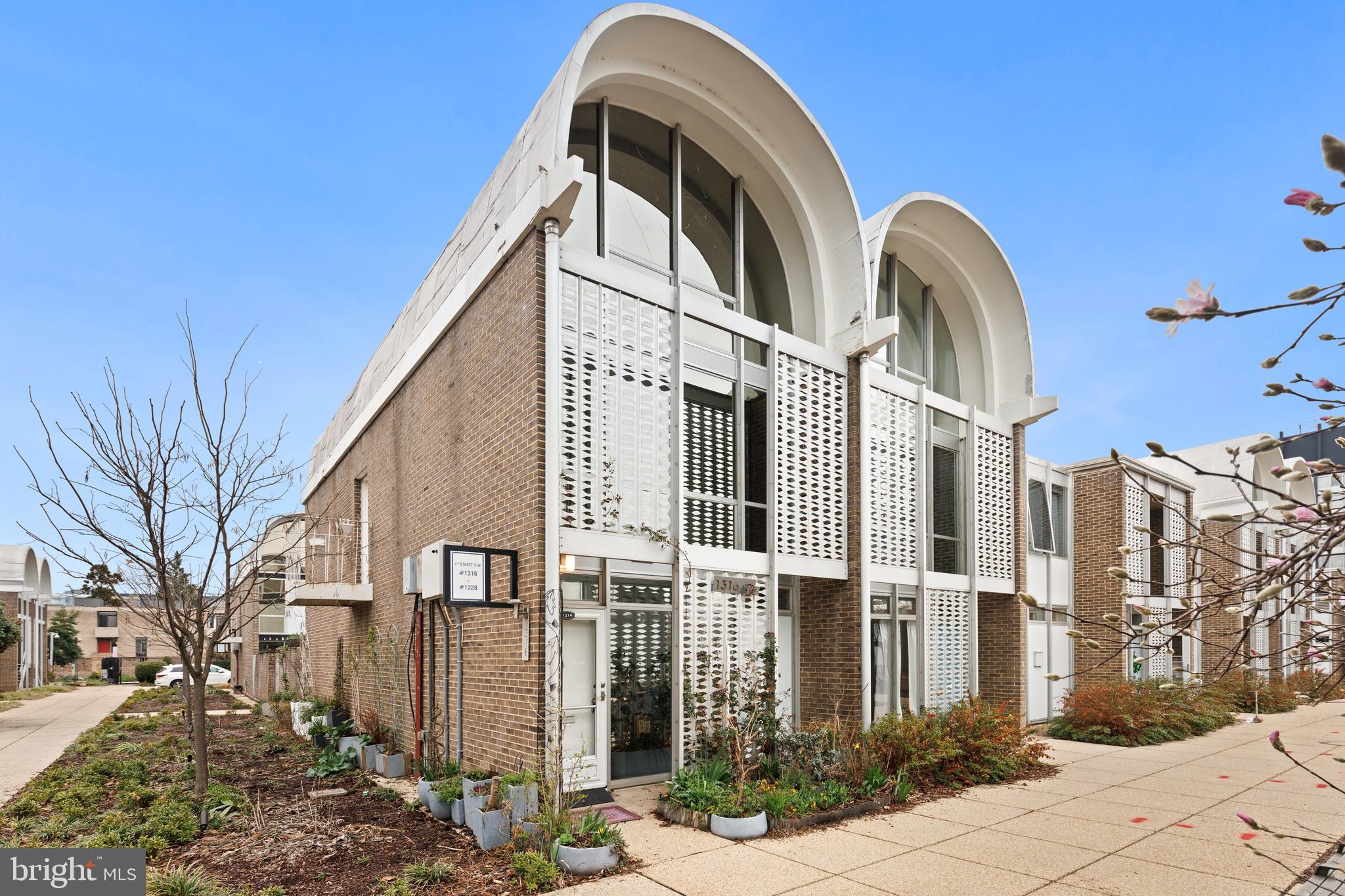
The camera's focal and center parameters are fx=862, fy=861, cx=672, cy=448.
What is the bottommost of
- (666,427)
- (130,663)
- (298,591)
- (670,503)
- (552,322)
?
(130,663)

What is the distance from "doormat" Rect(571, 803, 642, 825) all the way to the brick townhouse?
454mm

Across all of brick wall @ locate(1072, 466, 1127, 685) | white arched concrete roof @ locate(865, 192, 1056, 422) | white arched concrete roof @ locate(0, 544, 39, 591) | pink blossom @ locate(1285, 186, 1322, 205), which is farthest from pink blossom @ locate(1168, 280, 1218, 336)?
white arched concrete roof @ locate(0, 544, 39, 591)

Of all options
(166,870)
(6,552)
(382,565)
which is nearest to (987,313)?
(382,565)

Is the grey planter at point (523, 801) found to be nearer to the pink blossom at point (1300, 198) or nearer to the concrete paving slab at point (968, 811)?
the concrete paving slab at point (968, 811)

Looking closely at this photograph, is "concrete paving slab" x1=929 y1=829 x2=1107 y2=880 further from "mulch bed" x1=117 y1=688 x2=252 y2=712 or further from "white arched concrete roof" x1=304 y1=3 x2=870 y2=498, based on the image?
"mulch bed" x1=117 y1=688 x2=252 y2=712

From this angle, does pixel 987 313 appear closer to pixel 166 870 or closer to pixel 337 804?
pixel 337 804

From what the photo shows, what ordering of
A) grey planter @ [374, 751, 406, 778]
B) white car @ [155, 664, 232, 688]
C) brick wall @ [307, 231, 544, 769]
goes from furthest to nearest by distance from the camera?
white car @ [155, 664, 232, 688] → grey planter @ [374, 751, 406, 778] → brick wall @ [307, 231, 544, 769]

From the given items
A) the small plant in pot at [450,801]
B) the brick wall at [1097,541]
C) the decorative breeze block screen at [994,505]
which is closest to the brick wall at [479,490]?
the small plant in pot at [450,801]

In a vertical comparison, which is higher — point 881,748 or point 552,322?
point 552,322

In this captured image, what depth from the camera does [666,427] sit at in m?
9.95

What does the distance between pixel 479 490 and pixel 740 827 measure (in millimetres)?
4687

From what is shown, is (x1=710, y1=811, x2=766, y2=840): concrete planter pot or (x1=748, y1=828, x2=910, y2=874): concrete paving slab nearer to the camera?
(x1=748, y1=828, x2=910, y2=874): concrete paving slab

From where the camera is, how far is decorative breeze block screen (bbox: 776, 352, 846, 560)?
11078 mm

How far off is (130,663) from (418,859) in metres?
67.5
